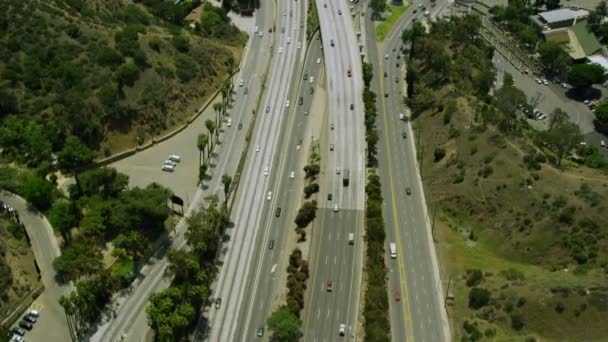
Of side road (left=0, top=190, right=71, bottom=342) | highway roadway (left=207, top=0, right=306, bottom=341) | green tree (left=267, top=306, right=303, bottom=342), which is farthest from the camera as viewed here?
highway roadway (left=207, top=0, right=306, bottom=341)

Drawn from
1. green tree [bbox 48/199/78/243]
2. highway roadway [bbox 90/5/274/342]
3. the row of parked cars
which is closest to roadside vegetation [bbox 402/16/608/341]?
highway roadway [bbox 90/5/274/342]

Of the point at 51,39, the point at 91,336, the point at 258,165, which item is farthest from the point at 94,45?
the point at 91,336

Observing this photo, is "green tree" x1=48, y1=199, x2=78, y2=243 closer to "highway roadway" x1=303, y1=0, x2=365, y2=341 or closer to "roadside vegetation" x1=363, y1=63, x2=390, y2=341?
"highway roadway" x1=303, y1=0, x2=365, y2=341

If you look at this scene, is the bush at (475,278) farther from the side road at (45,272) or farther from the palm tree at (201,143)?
the side road at (45,272)

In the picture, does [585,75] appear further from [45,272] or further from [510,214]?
[45,272]

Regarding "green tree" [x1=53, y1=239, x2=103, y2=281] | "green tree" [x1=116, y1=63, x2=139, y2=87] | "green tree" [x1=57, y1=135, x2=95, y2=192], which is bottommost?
"green tree" [x1=53, y1=239, x2=103, y2=281]

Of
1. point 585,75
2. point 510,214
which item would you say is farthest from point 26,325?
point 585,75
